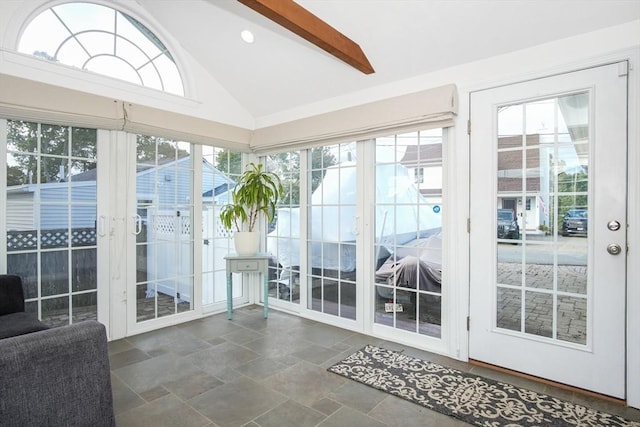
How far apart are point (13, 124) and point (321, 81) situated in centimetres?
258

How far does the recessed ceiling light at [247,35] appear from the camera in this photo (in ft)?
10.3

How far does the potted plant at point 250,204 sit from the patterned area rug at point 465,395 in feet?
5.72

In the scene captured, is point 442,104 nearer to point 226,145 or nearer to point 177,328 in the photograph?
point 226,145

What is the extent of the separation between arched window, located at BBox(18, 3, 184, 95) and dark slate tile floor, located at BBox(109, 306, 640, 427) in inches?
97.8

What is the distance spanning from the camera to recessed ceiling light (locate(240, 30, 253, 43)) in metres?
3.15

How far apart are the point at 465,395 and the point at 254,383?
54.8 inches

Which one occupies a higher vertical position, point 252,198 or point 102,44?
point 102,44

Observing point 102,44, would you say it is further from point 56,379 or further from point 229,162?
point 56,379

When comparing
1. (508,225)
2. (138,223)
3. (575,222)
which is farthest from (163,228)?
(575,222)

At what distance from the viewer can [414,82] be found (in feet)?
9.71

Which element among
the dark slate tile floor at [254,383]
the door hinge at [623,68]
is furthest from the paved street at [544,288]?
the door hinge at [623,68]

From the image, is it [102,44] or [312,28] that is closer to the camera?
[312,28]

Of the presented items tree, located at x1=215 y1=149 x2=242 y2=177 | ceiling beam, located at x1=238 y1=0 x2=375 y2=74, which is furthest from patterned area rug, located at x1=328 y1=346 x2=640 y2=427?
tree, located at x1=215 y1=149 x2=242 y2=177

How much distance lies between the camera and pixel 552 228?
238 cm
